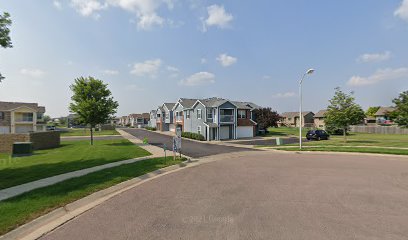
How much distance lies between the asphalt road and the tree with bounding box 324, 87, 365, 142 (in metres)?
18.5

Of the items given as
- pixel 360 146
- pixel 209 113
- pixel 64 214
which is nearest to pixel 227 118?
pixel 209 113

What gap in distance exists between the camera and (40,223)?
19.8 ft

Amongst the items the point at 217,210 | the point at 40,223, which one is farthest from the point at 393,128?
the point at 40,223

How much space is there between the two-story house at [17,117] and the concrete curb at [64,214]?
51.2 meters

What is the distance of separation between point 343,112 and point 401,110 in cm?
540

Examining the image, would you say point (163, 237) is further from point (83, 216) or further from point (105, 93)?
point (105, 93)

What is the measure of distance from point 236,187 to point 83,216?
561cm

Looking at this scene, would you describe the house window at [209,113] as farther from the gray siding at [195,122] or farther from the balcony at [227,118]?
the balcony at [227,118]

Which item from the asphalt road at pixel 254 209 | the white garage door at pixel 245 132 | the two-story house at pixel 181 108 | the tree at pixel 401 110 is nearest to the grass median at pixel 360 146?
the tree at pixel 401 110

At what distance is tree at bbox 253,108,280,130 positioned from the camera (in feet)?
149

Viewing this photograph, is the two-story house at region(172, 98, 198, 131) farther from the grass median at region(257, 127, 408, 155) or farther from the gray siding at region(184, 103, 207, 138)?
the grass median at region(257, 127, 408, 155)

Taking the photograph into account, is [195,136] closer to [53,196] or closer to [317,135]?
[317,135]

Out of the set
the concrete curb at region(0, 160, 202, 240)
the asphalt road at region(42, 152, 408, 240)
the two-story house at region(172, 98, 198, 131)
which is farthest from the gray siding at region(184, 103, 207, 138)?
the concrete curb at region(0, 160, 202, 240)

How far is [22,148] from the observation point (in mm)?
22875
